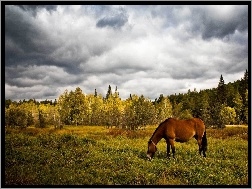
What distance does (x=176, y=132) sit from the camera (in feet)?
41.1

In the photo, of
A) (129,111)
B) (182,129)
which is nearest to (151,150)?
(182,129)

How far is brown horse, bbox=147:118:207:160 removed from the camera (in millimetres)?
12250

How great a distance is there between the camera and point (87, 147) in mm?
14148

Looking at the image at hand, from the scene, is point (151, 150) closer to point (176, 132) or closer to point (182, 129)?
point (176, 132)

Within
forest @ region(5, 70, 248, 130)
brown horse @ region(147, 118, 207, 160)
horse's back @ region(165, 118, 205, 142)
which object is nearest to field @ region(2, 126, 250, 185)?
brown horse @ region(147, 118, 207, 160)

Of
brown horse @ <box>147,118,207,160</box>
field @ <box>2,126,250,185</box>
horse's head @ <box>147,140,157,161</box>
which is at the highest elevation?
brown horse @ <box>147,118,207,160</box>

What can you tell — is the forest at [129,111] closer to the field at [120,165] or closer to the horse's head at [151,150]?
the field at [120,165]

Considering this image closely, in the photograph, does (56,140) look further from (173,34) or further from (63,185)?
(173,34)

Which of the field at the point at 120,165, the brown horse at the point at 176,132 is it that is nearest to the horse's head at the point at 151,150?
the brown horse at the point at 176,132

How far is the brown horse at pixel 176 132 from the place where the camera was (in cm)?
1225

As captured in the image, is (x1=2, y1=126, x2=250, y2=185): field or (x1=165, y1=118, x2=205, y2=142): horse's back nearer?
(x1=2, y1=126, x2=250, y2=185): field

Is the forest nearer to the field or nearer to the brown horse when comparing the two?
the field

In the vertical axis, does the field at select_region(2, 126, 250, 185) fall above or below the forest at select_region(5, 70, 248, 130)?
below

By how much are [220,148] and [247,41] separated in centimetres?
565
